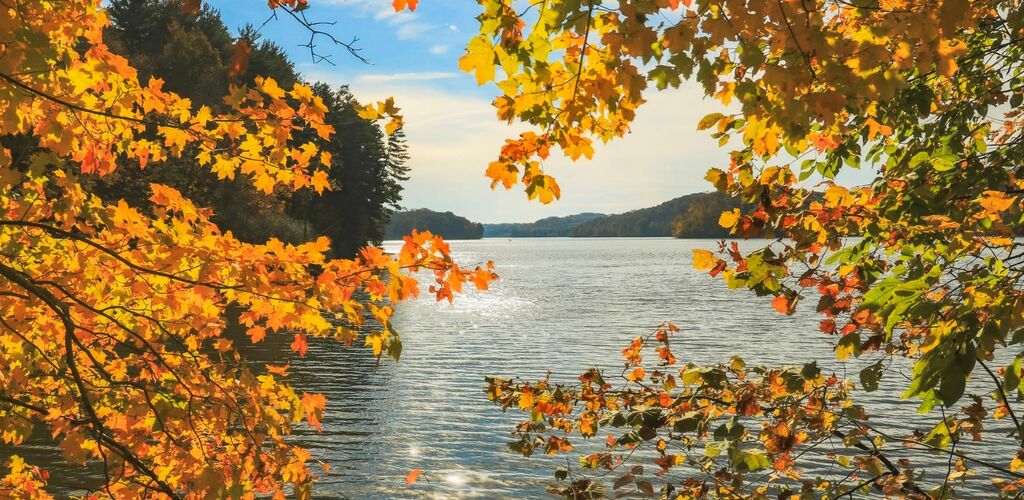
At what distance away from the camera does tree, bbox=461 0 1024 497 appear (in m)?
2.50

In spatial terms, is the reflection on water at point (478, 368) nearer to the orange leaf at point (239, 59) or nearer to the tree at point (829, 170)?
the tree at point (829, 170)

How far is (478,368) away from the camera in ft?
80.5

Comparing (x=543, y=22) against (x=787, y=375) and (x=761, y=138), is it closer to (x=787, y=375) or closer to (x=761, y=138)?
(x=761, y=138)

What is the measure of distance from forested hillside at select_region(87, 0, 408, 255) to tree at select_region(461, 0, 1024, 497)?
2471cm

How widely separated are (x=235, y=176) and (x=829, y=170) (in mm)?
39894

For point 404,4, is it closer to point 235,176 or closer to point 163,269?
point 163,269

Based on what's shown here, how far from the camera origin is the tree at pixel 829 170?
2504mm

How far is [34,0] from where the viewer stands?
4039 millimetres

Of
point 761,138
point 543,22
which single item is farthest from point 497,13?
point 761,138

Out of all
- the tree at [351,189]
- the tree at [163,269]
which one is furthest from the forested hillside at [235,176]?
the tree at [163,269]

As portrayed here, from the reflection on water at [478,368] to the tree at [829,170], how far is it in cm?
855

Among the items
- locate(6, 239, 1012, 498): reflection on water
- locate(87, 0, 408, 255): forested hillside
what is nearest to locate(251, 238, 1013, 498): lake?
locate(6, 239, 1012, 498): reflection on water

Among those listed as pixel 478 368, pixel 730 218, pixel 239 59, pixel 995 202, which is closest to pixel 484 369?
pixel 478 368

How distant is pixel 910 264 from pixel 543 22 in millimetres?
2937
